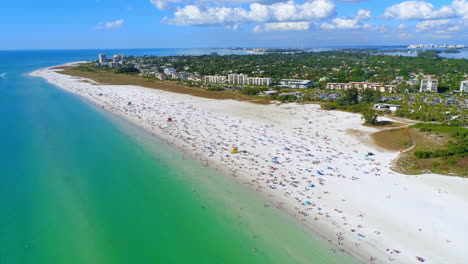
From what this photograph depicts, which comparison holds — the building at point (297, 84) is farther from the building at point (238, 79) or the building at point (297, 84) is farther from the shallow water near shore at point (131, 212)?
the shallow water near shore at point (131, 212)

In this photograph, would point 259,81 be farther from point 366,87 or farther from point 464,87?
point 464,87

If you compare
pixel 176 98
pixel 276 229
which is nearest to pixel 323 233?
pixel 276 229

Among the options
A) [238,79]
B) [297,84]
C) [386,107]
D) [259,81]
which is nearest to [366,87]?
[297,84]

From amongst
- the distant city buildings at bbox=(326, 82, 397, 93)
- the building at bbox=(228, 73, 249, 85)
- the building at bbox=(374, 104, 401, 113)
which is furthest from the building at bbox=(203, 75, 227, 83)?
the building at bbox=(374, 104, 401, 113)

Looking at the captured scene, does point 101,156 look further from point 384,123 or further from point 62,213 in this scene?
A: point 384,123

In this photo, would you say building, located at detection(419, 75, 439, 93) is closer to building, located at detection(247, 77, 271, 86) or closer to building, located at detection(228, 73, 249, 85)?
building, located at detection(247, 77, 271, 86)
